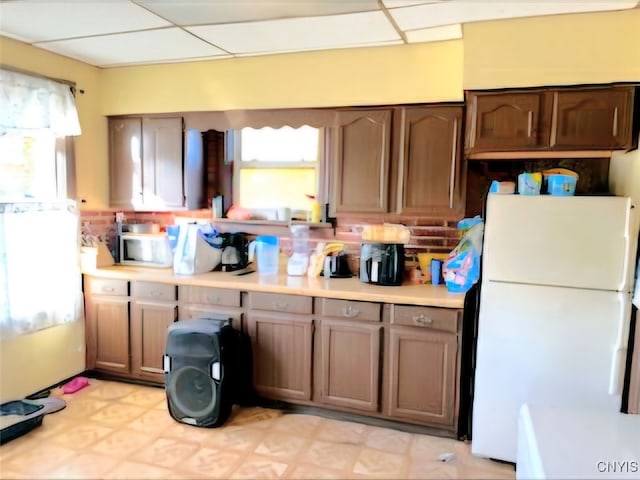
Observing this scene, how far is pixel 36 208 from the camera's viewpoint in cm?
315

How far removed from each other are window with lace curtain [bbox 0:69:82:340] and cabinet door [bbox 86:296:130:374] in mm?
128


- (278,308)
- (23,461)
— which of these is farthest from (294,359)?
(23,461)

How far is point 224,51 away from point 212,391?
2.21 metres

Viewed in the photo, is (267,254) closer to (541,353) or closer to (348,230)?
(348,230)

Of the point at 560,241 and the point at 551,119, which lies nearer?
the point at 560,241

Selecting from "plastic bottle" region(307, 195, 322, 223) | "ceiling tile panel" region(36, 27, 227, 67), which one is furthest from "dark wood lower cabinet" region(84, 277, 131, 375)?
"ceiling tile panel" region(36, 27, 227, 67)

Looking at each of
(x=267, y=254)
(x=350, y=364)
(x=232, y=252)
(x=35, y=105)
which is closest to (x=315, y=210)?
(x=267, y=254)

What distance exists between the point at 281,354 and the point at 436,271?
44.4 inches

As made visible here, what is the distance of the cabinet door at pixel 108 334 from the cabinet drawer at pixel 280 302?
1023 millimetres

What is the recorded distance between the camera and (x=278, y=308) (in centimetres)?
302

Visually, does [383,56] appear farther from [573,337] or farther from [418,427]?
[418,427]

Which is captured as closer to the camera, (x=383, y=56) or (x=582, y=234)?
(x=582, y=234)

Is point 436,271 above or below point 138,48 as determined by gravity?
below

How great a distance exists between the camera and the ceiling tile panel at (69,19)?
2.41m
